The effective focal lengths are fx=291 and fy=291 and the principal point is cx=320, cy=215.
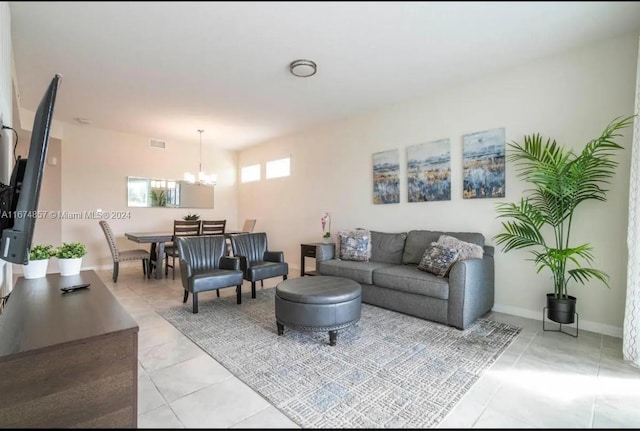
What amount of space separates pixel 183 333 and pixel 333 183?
321 centimetres

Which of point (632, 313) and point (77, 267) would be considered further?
point (77, 267)

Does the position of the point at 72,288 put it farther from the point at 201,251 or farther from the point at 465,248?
the point at 465,248

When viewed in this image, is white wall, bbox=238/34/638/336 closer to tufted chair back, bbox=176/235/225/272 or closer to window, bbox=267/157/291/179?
window, bbox=267/157/291/179

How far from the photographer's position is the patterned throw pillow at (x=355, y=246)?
12.6ft

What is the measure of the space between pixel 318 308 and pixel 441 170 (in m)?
2.39

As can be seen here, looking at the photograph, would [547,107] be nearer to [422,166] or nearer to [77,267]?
[422,166]

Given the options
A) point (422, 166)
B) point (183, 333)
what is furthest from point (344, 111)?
point (183, 333)

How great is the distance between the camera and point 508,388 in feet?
5.74

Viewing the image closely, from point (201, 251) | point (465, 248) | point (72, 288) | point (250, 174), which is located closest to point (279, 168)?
point (250, 174)

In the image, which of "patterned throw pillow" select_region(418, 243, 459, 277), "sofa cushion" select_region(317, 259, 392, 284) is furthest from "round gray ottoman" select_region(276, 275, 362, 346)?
"patterned throw pillow" select_region(418, 243, 459, 277)

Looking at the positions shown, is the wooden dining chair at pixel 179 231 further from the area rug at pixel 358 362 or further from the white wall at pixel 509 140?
the white wall at pixel 509 140

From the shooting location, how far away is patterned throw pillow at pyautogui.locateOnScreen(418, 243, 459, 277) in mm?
2871

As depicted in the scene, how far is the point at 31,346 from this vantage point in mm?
1077

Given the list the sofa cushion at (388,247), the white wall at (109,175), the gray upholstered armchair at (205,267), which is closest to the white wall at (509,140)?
the sofa cushion at (388,247)
